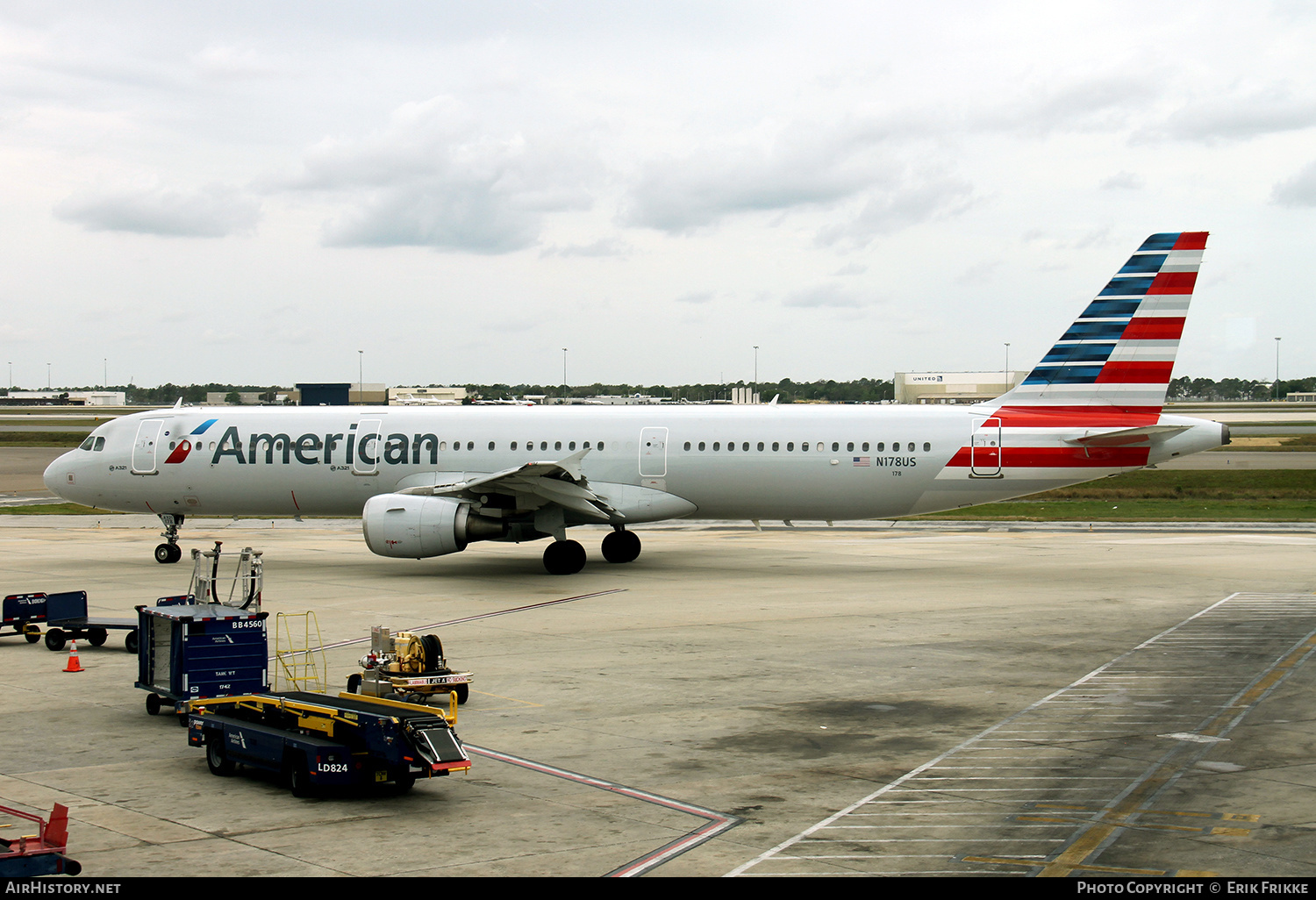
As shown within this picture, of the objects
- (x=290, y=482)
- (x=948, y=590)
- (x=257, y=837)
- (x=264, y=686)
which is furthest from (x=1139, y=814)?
(x=290, y=482)

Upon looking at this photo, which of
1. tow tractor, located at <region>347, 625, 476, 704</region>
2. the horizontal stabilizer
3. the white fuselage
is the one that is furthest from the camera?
the white fuselage

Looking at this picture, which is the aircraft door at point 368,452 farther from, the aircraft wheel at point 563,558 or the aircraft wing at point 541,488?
the aircraft wheel at point 563,558

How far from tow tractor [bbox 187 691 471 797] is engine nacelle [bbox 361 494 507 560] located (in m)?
13.5

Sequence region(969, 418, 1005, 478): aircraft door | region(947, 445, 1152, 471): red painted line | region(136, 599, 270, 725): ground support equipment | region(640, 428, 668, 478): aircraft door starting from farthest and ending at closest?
region(640, 428, 668, 478): aircraft door, region(969, 418, 1005, 478): aircraft door, region(947, 445, 1152, 471): red painted line, region(136, 599, 270, 725): ground support equipment

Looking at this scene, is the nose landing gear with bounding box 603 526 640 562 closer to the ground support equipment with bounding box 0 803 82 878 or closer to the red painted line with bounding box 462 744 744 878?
the red painted line with bounding box 462 744 744 878

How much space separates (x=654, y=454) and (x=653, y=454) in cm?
3

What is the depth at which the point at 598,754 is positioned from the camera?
1283 cm

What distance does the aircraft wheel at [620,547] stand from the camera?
30.6 m

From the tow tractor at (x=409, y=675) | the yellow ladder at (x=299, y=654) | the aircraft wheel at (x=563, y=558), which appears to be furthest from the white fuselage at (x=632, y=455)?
the tow tractor at (x=409, y=675)

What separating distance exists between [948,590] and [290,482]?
16.6m

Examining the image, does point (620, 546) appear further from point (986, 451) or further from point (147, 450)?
point (147, 450)

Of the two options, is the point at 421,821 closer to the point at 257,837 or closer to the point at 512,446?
the point at 257,837

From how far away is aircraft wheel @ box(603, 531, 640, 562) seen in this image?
101 ft

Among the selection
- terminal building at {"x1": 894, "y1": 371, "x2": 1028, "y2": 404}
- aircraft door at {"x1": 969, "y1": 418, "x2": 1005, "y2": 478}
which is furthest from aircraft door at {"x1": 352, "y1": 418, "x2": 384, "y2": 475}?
terminal building at {"x1": 894, "y1": 371, "x2": 1028, "y2": 404}
